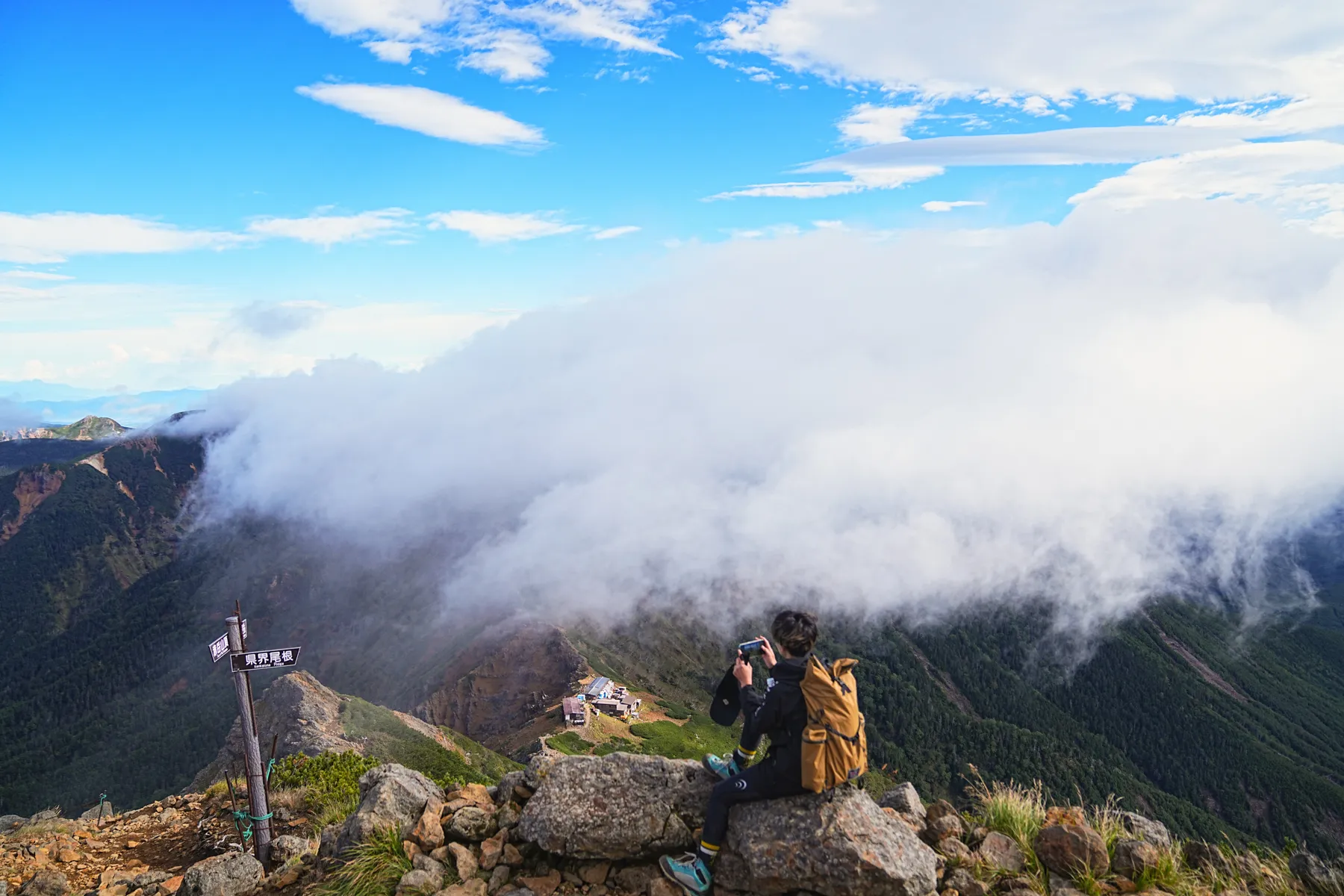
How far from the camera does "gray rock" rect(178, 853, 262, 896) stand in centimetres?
1298

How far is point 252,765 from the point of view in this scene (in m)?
15.3

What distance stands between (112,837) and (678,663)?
554ft

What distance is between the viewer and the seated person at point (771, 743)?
9148 millimetres

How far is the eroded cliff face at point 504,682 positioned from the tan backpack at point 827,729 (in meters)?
119

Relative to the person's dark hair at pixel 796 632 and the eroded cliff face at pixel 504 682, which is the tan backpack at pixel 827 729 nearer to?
the person's dark hair at pixel 796 632

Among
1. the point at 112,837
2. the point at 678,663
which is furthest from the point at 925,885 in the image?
the point at 678,663

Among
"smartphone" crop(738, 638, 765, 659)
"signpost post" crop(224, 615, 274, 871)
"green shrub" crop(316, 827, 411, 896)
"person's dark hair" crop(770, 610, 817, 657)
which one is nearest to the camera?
→ "person's dark hair" crop(770, 610, 817, 657)

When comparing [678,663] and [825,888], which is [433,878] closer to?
[825,888]

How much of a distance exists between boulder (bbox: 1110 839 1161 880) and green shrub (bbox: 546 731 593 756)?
263 ft

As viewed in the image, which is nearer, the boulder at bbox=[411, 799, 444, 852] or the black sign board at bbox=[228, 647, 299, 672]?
the boulder at bbox=[411, 799, 444, 852]

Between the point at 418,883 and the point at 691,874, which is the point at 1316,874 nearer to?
the point at 691,874

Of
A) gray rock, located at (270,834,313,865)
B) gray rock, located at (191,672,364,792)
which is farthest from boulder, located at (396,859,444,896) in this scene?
gray rock, located at (191,672,364,792)

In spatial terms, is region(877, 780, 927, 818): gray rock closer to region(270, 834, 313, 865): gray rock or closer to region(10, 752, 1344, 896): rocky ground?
region(10, 752, 1344, 896): rocky ground

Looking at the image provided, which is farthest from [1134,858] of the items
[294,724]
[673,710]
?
[673,710]
